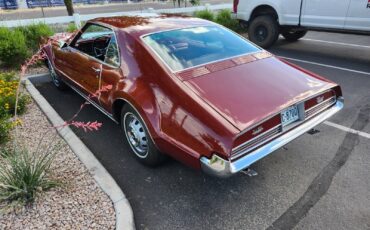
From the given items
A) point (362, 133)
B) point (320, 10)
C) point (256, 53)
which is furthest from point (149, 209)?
point (320, 10)

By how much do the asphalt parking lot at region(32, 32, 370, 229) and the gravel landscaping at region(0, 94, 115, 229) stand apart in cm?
31

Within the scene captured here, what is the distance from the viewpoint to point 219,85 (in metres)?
2.97

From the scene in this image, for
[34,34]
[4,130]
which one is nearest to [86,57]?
[4,130]

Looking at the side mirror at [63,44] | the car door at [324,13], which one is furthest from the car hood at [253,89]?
the car door at [324,13]

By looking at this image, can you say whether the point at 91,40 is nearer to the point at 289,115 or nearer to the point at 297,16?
the point at 289,115

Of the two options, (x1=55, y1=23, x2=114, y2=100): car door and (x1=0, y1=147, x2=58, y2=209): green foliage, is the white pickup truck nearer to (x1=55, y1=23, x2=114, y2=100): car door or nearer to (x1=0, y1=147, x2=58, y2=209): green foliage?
(x1=55, y1=23, x2=114, y2=100): car door

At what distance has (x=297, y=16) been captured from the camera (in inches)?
317

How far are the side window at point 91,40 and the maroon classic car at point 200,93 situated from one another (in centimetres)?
25

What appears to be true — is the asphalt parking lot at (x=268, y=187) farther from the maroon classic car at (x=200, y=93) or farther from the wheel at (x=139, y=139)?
the maroon classic car at (x=200, y=93)

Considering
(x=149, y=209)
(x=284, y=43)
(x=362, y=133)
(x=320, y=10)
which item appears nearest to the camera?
(x=149, y=209)

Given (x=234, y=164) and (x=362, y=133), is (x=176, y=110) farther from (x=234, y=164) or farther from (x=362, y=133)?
(x=362, y=133)

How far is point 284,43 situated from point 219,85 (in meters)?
7.42

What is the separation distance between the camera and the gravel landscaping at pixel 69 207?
2637 mm

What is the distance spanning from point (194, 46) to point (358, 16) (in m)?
5.45
